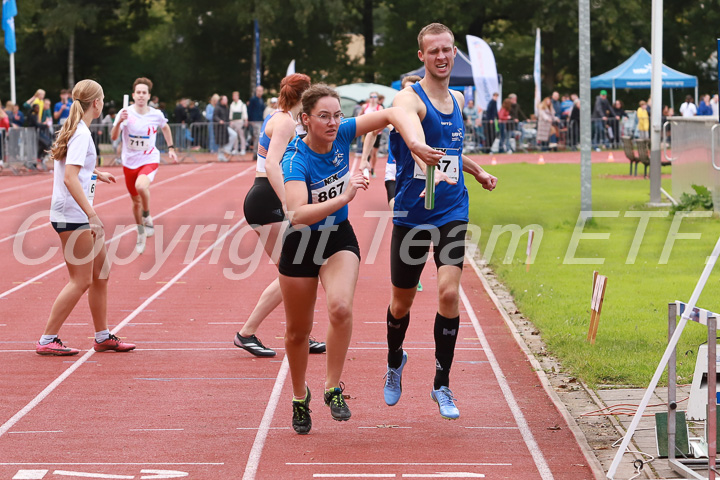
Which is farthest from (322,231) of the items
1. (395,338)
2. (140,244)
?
(140,244)

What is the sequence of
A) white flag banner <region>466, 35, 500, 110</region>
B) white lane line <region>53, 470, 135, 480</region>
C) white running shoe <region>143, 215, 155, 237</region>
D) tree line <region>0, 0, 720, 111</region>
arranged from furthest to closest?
tree line <region>0, 0, 720, 111</region> < white flag banner <region>466, 35, 500, 110</region> < white running shoe <region>143, 215, 155, 237</region> < white lane line <region>53, 470, 135, 480</region>

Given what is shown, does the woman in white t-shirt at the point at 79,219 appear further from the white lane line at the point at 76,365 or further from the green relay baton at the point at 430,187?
the green relay baton at the point at 430,187

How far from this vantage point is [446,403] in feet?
21.4

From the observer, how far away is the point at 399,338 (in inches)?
272

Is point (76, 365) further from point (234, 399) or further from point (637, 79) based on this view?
point (637, 79)

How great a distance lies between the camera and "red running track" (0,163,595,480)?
5.86m

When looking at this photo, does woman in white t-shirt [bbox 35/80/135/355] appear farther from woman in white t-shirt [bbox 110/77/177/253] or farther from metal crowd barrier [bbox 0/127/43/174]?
metal crowd barrier [bbox 0/127/43/174]

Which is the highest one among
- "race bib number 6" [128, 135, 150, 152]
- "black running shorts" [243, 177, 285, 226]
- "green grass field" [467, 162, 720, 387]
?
"race bib number 6" [128, 135, 150, 152]

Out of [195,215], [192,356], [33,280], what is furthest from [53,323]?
[195,215]

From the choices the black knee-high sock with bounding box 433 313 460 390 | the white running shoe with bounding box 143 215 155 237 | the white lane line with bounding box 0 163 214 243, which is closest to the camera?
the black knee-high sock with bounding box 433 313 460 390

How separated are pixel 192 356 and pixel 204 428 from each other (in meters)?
2.20

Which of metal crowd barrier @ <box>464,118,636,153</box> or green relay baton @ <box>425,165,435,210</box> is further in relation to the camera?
metal crowd barrier @ <box>464,118,636,153</box>

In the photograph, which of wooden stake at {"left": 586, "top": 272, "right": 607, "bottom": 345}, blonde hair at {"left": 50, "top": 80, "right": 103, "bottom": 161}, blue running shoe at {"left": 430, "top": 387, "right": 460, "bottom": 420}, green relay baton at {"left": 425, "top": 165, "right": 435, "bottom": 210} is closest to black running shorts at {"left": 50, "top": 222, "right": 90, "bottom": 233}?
blonde hair at {"left": 50, "top": 80, "right": 103, "bottom": 161}

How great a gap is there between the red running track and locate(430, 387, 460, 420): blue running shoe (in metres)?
0.12
